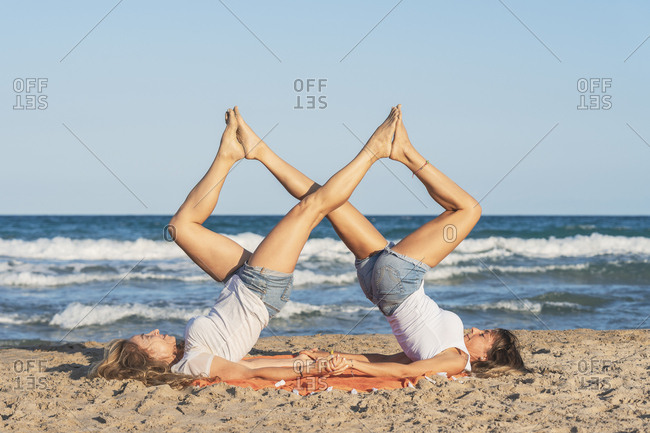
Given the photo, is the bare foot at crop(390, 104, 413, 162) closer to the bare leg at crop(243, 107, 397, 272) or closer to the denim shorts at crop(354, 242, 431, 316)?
the bare leg at crop(243, 107, 397, 272)

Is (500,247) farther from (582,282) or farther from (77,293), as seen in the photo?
(77,293)

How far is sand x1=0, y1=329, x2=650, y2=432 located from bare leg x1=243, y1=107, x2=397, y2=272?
3.03ft

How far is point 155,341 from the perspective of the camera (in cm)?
471

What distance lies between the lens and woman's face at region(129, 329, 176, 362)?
4695 mm

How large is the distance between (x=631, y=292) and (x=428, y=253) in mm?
8709

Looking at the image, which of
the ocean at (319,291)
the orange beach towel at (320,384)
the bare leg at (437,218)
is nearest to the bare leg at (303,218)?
the bare leg at (437,218)

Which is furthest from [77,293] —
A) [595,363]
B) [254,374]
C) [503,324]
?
[595,363]

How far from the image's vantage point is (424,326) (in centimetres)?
471

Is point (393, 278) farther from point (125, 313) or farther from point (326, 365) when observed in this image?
point (125, 313)

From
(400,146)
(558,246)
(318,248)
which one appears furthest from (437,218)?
(558,246)

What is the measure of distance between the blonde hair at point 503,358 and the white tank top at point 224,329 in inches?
71.0

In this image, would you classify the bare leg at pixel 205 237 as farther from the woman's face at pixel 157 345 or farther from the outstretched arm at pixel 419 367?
the outstretched arm at pixel 419 367

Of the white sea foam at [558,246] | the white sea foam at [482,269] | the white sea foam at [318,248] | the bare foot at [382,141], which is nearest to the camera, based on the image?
the bare foot at [382,141]

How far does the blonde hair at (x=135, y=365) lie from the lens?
15.0 feet
